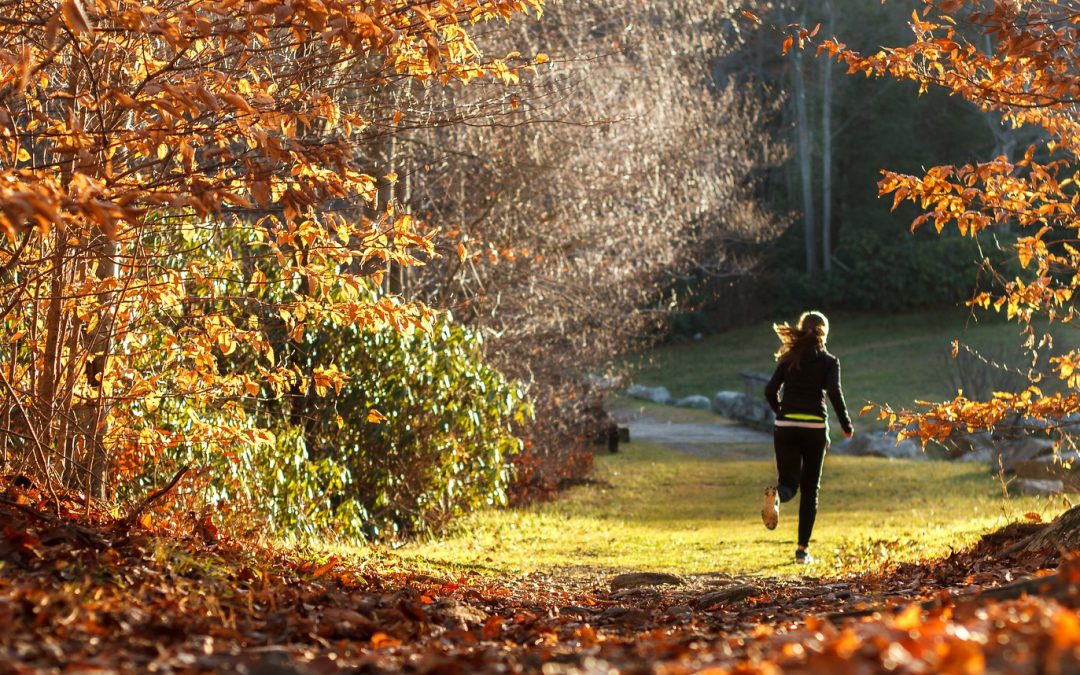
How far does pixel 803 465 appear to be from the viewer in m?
8.67

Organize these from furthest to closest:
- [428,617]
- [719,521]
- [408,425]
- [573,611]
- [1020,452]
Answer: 1. [1020,452]
2. [719,521]
3. [408,425]
4. [573,611]
5. [428,617]

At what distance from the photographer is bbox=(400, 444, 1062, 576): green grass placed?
29.0 ft

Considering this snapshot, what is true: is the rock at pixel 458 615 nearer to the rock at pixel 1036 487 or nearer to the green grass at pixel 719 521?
the green grass at pixel 719 521

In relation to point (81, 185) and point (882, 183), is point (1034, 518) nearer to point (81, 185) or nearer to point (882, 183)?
point (882, 183)

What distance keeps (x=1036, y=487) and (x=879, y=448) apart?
6.01 meters

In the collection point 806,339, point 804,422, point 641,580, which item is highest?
point 806,339

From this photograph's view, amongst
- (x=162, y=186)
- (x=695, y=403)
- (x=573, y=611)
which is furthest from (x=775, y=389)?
(x=695, y=403)

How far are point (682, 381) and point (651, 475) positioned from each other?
1651 centimetres

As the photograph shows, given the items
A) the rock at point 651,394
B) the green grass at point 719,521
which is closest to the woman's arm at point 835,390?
the green grass at point 719,521

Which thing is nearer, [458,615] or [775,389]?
[458,615]

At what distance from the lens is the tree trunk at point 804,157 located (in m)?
33.4

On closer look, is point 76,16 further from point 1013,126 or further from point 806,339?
point 806,339

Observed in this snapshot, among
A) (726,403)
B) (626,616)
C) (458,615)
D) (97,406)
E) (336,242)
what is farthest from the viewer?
(726,403)

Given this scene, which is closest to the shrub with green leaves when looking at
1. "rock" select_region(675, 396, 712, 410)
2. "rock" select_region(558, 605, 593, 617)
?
"rock" select_region(558, 605, 593, 617)
